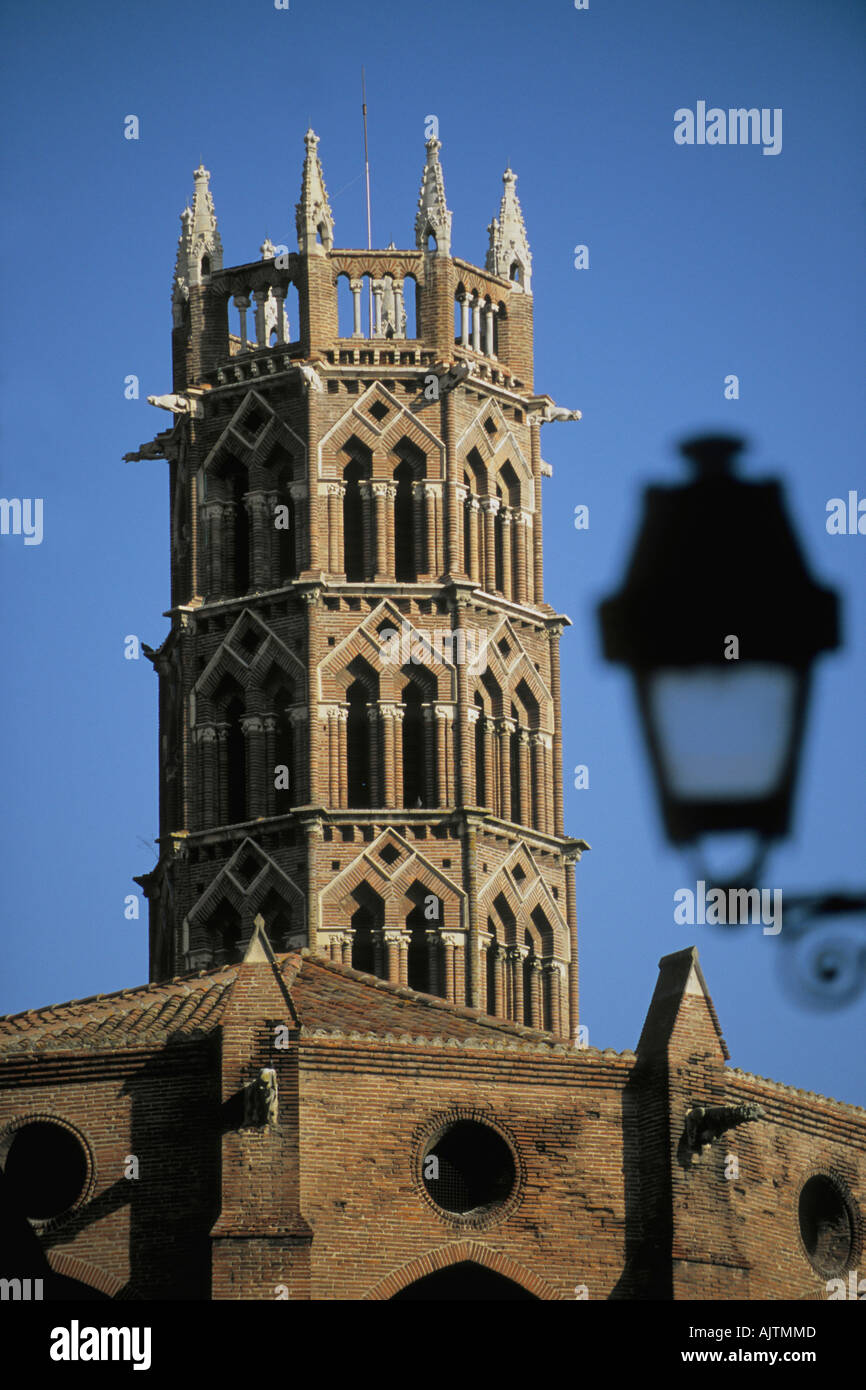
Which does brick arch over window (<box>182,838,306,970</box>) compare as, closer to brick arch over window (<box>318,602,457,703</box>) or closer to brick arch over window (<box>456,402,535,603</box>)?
brick arch over window (<box>318,602,457,703</box>)

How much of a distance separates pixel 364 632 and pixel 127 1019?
1613 cm

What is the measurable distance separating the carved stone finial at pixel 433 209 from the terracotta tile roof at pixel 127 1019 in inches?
815

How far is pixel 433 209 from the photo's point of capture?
53.0m

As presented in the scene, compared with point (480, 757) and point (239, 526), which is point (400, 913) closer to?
point (480, 757)

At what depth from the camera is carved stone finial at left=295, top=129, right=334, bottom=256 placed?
52.6m

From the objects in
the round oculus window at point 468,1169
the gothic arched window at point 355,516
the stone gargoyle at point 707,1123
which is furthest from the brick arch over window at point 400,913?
the stone gargoyle at point 707,1123

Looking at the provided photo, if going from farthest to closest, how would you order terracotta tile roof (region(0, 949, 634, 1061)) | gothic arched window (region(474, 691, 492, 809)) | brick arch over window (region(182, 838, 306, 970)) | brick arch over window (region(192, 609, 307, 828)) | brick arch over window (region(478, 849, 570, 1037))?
gothic arched window (region(474, 691, 492, 809)) < brick arch over window (region(192, 609, 307, 828)) < brick arch over window (region(478, 849, 570, 1037)) < brick arch over window (region(182, 838, 306, 970)) < terracotta tile roof (region(0, 949, 634, 1061))

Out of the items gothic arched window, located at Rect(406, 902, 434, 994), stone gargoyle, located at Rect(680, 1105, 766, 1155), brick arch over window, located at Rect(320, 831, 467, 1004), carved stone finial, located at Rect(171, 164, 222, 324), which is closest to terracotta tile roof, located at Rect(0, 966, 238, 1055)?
stone gargoyle, located at Rect(680, 1105, 766, 1155)

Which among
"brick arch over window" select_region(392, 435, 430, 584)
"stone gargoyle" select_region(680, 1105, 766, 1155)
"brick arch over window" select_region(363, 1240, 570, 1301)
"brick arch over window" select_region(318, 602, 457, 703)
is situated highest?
"brick arch over window" select_region(392, 435, 430, 584)

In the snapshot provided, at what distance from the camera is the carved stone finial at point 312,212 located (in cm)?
5256

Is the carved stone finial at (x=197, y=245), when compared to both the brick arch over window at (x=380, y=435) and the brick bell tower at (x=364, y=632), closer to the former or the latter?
the brick bell tower at (x=364, y=632)

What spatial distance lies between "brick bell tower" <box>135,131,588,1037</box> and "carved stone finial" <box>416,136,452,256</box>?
3.6 inches

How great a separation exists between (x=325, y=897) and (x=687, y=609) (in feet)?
128
